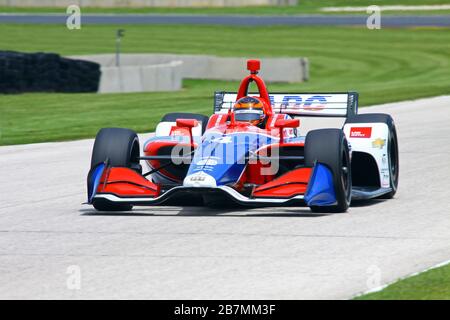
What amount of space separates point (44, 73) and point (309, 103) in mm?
14099

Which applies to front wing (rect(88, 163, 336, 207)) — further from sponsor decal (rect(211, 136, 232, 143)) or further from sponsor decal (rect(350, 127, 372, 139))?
sponsor decal (rect(350, 127, 372, 139))

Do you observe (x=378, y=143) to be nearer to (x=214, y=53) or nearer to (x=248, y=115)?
(x=248, y=115)

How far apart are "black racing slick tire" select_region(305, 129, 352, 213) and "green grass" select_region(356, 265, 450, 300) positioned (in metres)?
2.68

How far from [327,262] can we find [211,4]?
169 ft

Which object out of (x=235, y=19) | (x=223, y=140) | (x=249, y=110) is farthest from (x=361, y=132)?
(x=235, y=19)

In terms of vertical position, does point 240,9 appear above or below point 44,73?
above

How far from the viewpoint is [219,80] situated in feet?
115

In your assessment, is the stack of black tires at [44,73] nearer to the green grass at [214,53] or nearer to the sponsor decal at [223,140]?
the green grass at [214,53]

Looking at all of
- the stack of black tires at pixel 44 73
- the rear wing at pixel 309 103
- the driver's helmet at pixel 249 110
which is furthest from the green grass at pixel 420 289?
the stack of black tires at pixel 44 73

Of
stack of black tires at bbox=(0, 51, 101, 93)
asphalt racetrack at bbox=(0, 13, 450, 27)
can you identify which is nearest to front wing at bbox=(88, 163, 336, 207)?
stack of black tires at bbox=(0, 51, 101, 93)

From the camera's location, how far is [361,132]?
12352 millimetres

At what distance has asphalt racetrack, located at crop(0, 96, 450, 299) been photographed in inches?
313

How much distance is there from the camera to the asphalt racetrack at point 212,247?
7.94 meters
